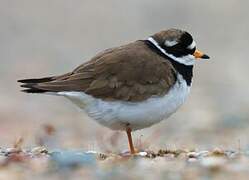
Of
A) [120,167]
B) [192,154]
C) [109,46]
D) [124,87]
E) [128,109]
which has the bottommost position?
[192,154]

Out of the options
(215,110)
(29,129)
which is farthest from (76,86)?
(215,110)

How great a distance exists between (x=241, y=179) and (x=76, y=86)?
258cm

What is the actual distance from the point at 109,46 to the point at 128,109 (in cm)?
1321

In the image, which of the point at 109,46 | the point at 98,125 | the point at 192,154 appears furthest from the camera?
the point at 109,46

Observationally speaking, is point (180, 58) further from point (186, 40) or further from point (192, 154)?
point (192, 154)

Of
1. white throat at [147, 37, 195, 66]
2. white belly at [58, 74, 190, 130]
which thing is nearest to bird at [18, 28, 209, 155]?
white belly at [58, 74, 190, 130]

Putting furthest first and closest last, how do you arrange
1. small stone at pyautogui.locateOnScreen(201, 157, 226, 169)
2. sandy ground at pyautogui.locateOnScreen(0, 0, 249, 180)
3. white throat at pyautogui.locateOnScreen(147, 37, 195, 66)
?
white throat at pyautogui.locateOnScreen(147, 37, 195, 66) < sandy ground at pyautogui.locateOnScreen(0, 0, 249, 180) < small stone at pyautogui.locateOnScreen(201, 157, 226, 169)

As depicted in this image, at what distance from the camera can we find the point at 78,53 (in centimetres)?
2161

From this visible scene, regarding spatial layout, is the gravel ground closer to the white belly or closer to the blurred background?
the white belly

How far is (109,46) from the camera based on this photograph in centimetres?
2170

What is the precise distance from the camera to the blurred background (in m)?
14.2

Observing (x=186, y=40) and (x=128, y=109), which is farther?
(x=186, y=40)

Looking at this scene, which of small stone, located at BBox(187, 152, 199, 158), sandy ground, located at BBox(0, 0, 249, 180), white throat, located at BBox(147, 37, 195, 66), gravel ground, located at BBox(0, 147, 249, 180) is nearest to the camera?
gravel ground, located at BBox(0, 147, 249, 180)

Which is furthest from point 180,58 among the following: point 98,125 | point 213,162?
point 98,125
